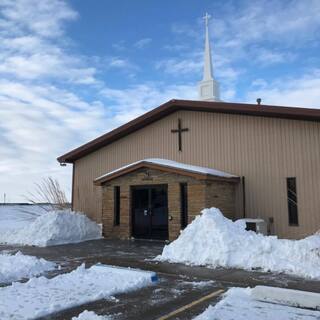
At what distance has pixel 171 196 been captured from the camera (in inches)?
628

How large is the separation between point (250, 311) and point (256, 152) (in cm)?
1066

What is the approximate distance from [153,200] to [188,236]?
4974mm

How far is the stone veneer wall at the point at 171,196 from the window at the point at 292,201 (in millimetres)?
2232

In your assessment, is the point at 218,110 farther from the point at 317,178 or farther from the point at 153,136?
the point at 317,178

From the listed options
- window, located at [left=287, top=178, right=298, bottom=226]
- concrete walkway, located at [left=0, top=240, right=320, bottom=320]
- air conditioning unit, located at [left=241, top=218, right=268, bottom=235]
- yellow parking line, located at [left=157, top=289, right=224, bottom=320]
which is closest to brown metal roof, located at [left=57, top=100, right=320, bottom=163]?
window, located at [left=287, top=178, right=298, bottom=226]

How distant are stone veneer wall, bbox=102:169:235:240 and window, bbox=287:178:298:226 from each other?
2.23 meters

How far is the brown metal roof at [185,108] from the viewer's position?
48.3 feet

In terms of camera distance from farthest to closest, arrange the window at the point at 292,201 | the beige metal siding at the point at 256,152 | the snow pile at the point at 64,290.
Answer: the window at the point at 292,201 → the beige metal siding at the point at 256,152 → the snow pile at the point at 64,290

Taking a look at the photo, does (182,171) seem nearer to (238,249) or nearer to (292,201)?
(292,201)

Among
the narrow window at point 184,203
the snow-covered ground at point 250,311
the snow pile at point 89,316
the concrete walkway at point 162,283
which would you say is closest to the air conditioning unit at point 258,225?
the narrow window at point 184,203

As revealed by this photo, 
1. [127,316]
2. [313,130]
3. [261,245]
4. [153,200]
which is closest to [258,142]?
[313,130]

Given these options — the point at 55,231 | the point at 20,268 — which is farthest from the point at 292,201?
the point at 20,268

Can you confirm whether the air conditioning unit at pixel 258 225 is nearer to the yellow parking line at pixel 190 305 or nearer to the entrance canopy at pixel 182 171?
the entrance canopy at pixel 182 171

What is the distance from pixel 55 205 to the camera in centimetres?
2322
